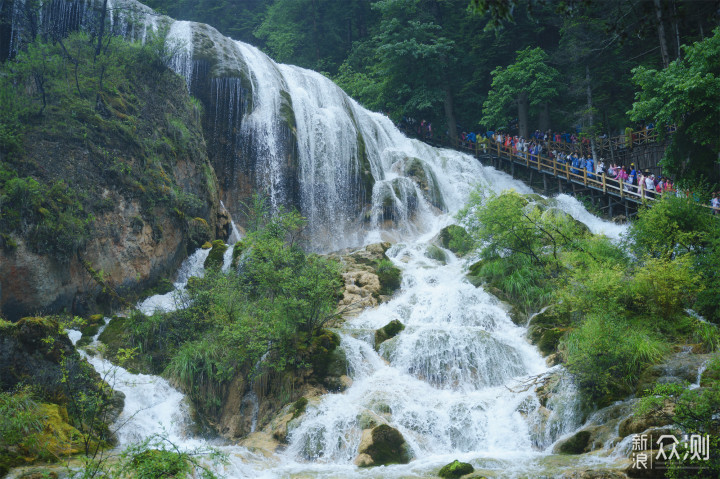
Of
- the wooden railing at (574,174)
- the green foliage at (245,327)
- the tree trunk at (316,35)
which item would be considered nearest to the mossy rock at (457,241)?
the wooden railing at (574,174)

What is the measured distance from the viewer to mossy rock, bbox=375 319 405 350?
12602 millimetres

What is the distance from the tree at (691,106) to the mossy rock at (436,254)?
23.4 ft

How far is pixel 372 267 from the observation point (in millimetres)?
16719

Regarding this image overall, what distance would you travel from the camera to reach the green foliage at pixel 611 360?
9.19 m

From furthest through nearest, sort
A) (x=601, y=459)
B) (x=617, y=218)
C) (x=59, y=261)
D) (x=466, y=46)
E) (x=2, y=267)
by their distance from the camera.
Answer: (x=466, y=46), (x=617, y=218), (x=59, y=261), (x=2, y=267), (x=601, y=459)

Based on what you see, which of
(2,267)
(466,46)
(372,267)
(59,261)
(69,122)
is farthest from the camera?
(466,46)

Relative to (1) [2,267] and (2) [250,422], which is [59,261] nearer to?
(1) [2,267]

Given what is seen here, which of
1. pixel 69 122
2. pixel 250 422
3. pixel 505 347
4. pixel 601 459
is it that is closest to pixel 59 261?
pixel 69 122

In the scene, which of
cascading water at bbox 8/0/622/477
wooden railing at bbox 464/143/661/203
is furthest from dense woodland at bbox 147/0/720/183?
cascading water at bbox 8/0/622/477

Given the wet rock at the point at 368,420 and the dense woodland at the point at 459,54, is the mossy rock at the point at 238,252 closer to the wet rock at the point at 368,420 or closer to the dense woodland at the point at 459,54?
the wet rock at the point at 368,420

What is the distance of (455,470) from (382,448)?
1.62m

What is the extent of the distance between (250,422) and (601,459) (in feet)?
22.3

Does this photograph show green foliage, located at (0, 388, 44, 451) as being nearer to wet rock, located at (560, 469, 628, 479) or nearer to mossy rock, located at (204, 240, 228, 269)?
mossy rock, located at (204, 240, 228, 269)

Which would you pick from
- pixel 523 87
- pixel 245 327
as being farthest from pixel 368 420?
pixel 523 87
